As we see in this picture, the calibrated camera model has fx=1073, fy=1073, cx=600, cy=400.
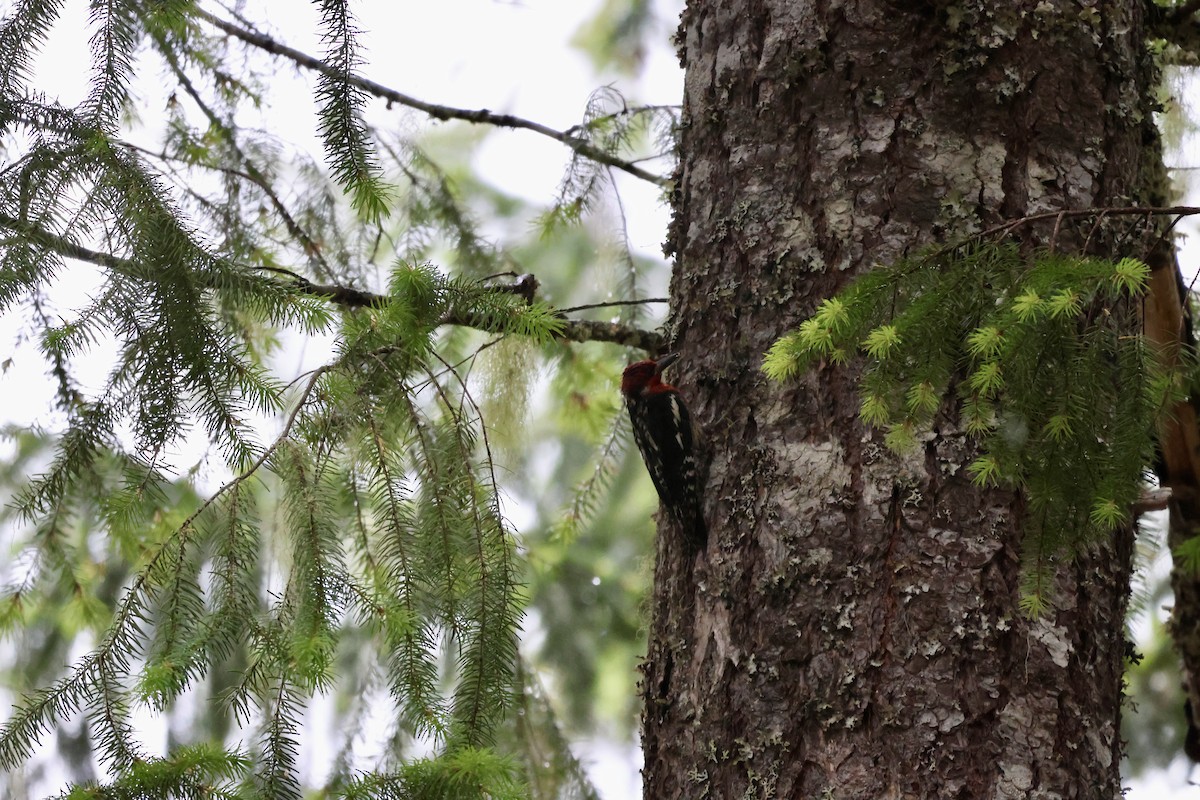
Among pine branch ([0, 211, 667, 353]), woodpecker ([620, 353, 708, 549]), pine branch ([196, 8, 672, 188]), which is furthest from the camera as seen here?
pine branch ([196, 8, 672, 188])

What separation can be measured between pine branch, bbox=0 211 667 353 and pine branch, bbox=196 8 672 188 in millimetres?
726

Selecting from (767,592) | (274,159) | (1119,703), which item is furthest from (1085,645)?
(274,159)

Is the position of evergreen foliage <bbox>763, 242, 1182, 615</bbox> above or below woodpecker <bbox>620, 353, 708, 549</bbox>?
below

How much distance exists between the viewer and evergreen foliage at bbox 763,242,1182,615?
1.49 m

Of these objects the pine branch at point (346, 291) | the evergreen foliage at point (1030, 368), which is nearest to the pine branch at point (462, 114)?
the pine branch at point (346, 291)

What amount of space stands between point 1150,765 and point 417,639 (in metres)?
3.90

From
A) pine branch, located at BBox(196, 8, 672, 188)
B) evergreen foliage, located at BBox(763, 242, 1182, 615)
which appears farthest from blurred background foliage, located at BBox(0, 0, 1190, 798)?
evergreen foliage, located at BBox(763, 242, 1182, 615)

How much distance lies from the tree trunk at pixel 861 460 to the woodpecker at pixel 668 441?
61 millimetres

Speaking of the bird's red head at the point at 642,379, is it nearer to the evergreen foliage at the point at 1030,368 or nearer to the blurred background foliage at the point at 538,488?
the blurred background foliage at the point at 538,488

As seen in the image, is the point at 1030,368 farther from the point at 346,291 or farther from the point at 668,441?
the point at 346,291

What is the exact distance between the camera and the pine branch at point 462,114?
331 cm

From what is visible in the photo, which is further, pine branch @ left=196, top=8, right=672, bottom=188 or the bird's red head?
pine branch @ left=196, top=8, right=672, bottom=188

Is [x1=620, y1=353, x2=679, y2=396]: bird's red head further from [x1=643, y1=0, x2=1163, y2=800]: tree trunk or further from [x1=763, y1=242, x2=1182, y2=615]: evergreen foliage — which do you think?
[x1=763, y1=242, x2=1182, y2=615]: evergreen foliage

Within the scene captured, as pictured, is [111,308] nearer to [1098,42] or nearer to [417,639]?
[417,639]
